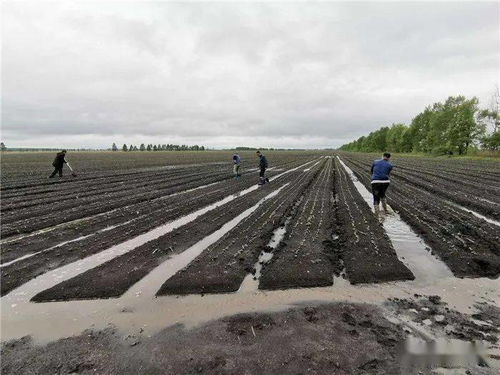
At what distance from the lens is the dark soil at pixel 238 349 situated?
3.41m

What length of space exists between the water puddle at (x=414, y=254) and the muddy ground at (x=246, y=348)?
139 cm

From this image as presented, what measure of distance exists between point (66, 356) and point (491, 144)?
62331 mm

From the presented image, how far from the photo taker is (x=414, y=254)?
6.91 meters

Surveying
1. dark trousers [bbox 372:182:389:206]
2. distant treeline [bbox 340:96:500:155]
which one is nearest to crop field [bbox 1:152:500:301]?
dark trousers [bbox 372:182:389:206]

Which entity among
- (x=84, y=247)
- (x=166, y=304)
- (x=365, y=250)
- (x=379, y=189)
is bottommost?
(x=166, y=304)

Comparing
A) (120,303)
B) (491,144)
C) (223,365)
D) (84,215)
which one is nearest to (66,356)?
(120,303)

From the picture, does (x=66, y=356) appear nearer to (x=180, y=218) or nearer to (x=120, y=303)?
(x=120, y=303)

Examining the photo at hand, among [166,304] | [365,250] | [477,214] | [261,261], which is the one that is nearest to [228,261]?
[261,261]

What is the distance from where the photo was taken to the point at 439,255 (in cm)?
675

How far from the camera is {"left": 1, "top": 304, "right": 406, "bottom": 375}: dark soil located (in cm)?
341

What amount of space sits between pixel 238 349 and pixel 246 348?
0.33 ft

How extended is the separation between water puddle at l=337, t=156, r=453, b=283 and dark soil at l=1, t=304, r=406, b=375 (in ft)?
7.11

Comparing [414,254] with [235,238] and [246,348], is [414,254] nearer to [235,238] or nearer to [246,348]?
[235,238]

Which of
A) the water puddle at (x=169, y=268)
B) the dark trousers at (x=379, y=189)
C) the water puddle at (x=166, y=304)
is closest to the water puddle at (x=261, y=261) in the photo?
the water puddle at (x=166, y=304)
